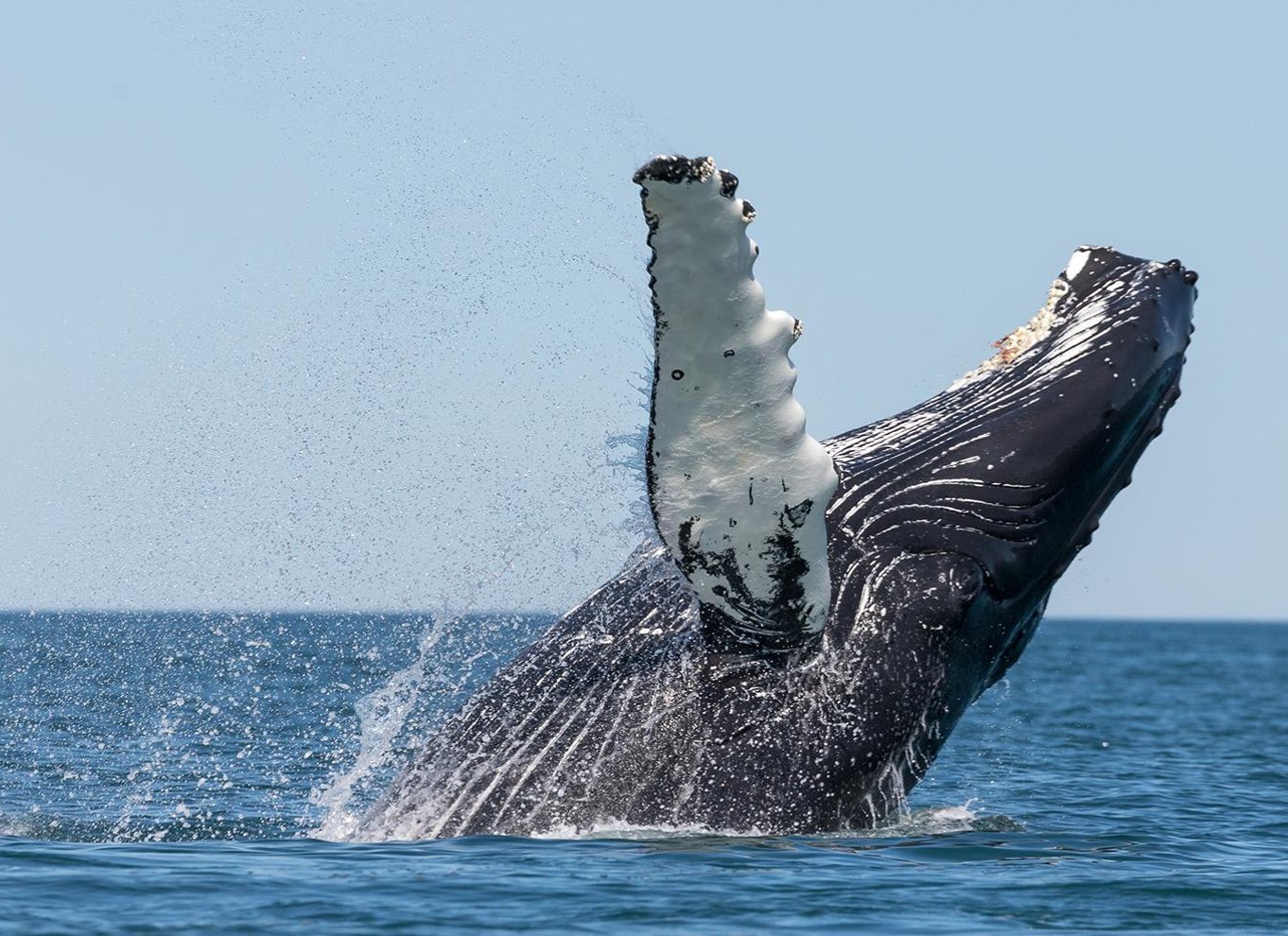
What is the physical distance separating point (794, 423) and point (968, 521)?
1.62 m

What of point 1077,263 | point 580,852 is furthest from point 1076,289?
point 580,852

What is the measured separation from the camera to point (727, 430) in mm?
7855

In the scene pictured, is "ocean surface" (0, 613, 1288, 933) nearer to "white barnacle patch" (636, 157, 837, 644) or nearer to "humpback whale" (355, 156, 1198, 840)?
"humpback whale" (355, 156, 1198, 840)

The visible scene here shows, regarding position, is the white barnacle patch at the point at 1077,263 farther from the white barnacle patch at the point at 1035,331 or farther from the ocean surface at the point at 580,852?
the ocean surface at the point at 580,852

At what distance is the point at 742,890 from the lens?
7953mm

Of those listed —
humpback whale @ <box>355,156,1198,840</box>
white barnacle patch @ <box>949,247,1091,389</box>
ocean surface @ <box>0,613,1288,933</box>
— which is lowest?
ocean surface @ <box>0,613,1288,933</box>

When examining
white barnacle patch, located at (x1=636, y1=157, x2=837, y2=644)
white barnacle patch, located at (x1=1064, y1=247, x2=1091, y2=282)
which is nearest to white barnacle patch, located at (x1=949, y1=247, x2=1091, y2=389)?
white barnacle patch, located at (x1=1064, y1=247, x2=1091, y2=282)

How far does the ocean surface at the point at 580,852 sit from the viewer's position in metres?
7.71

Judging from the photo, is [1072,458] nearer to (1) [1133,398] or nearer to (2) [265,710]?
(1) [1133,398]

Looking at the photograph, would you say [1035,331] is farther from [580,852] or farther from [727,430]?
[580,852]

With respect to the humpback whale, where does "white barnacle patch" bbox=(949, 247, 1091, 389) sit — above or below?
above

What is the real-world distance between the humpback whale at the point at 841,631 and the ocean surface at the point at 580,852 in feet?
0.85

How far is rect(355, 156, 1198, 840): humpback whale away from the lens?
29.1 ft

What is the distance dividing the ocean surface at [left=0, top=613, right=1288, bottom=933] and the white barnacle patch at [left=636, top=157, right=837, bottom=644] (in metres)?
1.27
